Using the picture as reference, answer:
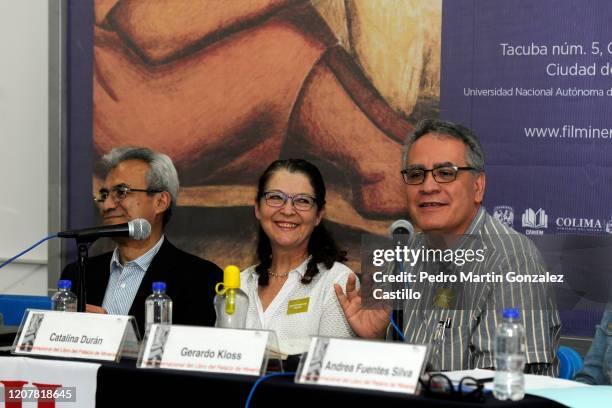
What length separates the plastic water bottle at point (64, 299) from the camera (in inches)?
112

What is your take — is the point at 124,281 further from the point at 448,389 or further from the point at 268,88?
the point at 448,389

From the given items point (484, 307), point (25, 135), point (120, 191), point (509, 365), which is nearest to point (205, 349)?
point (509, 365)

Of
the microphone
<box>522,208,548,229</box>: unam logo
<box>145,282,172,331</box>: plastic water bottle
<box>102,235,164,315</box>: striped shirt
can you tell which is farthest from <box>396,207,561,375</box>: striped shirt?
<box>102,235,164,315</box>: striped shirt

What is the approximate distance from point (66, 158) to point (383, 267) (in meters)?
2.52

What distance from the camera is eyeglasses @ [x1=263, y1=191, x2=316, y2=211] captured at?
329cm

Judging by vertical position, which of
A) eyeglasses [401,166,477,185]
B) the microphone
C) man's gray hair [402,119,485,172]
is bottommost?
the microphone

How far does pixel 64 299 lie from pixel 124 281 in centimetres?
66

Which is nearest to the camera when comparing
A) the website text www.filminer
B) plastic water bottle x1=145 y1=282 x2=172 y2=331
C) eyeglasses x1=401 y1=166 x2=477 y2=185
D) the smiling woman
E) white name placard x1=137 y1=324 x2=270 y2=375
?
white name placard x1=137 y1=324 x2=270 y2=375

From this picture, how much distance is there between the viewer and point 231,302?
2.72m

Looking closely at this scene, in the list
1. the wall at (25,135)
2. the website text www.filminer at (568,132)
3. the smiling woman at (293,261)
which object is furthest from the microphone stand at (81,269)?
the wall at (25,135)

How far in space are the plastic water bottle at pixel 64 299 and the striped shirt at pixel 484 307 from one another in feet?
3.33

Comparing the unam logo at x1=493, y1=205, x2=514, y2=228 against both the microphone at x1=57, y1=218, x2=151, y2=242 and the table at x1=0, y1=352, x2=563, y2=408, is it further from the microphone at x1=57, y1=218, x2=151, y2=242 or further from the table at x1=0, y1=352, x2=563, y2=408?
the table at x1=0, y1=352, x2=563, y2=408

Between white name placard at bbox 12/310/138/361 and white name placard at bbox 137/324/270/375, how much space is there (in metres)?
0.11

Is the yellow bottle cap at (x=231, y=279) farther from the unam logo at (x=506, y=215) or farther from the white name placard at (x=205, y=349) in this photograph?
the unam logo at (x=506, y=215)
